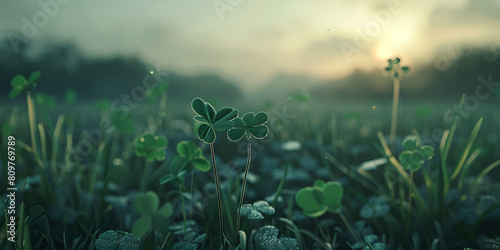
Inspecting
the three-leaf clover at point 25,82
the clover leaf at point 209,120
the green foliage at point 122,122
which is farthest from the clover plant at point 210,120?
the green foliage at point 122,122

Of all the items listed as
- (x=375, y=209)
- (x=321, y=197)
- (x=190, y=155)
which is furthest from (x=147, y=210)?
(x=375, y=209)

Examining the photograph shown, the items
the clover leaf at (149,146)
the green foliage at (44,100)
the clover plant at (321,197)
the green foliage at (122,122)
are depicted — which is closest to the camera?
the clover plant at (321,197)

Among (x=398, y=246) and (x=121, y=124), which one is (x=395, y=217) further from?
(x=121, y=124)

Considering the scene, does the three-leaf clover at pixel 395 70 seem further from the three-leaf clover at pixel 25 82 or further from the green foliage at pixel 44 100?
the green foliage at pixel 44 100

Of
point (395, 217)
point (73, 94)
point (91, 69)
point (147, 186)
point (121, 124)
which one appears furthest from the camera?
point (91, 69)

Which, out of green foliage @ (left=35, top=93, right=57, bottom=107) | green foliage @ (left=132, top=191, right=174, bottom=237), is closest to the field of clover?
green foliage @ (left=132, top=191, right=174, bottom=237)

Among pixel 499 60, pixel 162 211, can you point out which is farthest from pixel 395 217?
pixel 499 60
